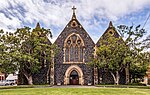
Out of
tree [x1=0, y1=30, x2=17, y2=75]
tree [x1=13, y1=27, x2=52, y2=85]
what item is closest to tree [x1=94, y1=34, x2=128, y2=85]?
tree [x1=13, y1=27, x2=52, y2=85]

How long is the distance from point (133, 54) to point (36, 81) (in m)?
17.4

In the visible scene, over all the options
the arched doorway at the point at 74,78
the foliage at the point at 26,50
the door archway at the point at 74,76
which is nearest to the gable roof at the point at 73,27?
the foliage at the point at 26,50

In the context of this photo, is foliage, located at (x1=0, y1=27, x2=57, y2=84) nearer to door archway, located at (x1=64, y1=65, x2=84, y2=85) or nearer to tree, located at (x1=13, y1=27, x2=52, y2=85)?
tree, located at (x1=13, y1=27, x2=52, y2=85)

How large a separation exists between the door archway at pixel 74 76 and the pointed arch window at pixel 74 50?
1407mm

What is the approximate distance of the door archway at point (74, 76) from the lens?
4044 cm

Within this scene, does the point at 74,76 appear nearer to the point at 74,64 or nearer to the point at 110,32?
the point at 74,64

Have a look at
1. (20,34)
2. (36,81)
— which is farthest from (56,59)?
(20,34)

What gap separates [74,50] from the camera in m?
41.4

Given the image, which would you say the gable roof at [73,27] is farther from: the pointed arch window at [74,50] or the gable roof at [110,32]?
the gable roof at [110,32]

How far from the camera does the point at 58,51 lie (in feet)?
135

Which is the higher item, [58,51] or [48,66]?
[58,51]

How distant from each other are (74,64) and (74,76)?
2.26 metres

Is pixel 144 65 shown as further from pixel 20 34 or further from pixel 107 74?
pixel 20 34

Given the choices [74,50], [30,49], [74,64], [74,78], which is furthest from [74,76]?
[30,49]
